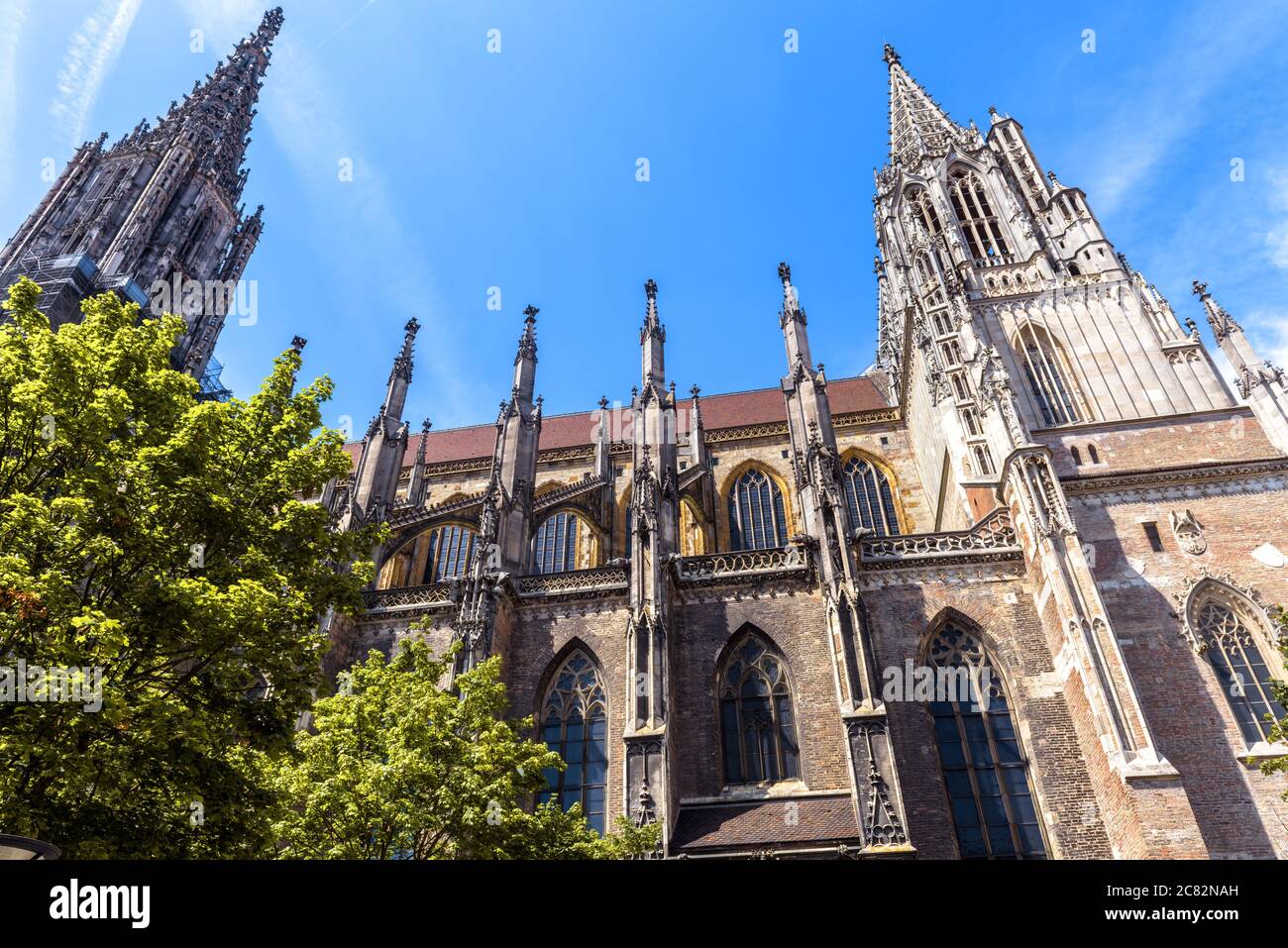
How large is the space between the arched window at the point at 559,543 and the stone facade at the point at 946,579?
15cm

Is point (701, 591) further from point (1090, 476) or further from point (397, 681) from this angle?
point (1090, 476)

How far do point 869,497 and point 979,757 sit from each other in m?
12.7

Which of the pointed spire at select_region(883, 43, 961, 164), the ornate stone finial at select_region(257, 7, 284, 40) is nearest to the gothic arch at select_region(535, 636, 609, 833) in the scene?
the pointed spire at select_region(883, 43, 961, 164)

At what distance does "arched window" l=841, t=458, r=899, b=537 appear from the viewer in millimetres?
Result: 26203

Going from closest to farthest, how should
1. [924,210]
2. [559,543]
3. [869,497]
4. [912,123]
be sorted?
1. [559,543]
2. [869,497]
3. [924,210]
4. [912,123]

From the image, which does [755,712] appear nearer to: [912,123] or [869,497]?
[869,497]

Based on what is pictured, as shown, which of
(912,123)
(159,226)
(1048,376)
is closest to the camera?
(1048,376)

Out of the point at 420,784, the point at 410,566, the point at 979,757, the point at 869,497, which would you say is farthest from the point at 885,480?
the point at 420,784

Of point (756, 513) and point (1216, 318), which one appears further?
point (756, 513)

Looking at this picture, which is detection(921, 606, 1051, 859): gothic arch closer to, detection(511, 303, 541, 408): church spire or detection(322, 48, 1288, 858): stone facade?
detection(322, 48, 1288, 858): stone facade

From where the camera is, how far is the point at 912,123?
1346 inches

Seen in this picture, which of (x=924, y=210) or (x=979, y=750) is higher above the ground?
(x=924, y=210)

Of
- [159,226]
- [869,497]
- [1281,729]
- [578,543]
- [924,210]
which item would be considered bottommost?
[1281,729]
